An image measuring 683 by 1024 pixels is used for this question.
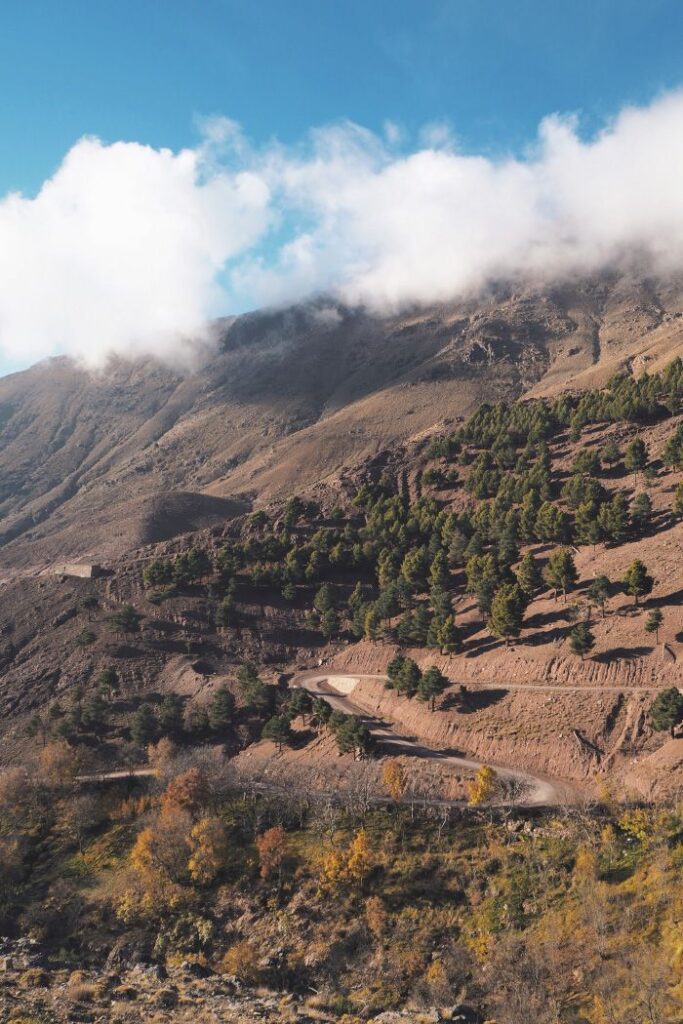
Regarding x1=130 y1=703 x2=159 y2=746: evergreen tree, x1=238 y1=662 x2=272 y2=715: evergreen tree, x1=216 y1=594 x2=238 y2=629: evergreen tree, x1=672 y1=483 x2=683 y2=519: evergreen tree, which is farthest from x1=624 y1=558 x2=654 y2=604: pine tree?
x1=216 y1=594 x2=238 y2=629: evergreen tree

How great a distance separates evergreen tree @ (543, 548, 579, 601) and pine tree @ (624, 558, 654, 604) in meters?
8.47

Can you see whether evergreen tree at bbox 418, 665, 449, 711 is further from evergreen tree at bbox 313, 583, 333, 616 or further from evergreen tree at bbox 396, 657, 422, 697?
evergreen tree at bbox 313, 583, 333, 616

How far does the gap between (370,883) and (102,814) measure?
32006 mm

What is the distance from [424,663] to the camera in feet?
266

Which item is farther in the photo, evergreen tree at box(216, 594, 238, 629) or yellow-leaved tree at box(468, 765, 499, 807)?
evergreen tree at box(216, 594, 238, 629)

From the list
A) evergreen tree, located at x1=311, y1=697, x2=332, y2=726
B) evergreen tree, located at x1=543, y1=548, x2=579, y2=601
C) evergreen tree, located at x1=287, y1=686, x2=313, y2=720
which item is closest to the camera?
evergreen tree, located at x1=311, y1=697, x2=332, y2=726

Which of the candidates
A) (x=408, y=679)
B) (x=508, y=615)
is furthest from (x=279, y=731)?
(x=508, y=615)

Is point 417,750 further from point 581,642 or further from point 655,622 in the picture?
point 655,622

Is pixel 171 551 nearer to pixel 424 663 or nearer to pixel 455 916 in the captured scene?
pixel 424 663

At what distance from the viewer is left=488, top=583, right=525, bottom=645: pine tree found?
238ft

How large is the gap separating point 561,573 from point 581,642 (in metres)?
13.9

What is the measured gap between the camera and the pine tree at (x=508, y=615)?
72.7 m

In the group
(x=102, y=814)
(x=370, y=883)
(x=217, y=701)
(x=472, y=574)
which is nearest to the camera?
(x=370, y=883)

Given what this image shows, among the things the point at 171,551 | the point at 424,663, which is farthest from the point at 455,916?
the point at 171,551
